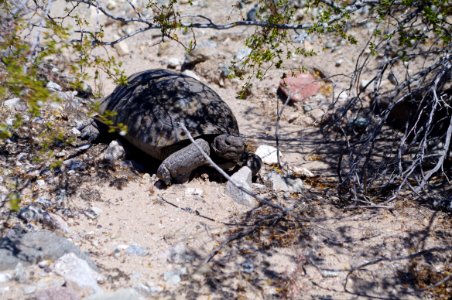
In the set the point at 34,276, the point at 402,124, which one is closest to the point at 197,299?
the point at 34,276

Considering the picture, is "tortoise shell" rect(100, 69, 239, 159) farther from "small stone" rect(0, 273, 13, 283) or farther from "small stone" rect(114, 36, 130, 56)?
"small stone" rect(114, 36, 130, 56)

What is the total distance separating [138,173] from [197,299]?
199 cm

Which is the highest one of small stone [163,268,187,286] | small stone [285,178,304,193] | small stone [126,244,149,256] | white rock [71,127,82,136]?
white rock [71,127,82,136]

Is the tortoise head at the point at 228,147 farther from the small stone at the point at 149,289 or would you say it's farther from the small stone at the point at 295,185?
the small stone at the point at 149,289

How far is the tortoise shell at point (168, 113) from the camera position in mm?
5004

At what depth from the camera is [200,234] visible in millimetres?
4137

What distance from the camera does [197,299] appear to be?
11.2 ft

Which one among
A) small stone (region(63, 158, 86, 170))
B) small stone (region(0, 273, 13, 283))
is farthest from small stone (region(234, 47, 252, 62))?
small stone (region(0, 273, 13, 283))

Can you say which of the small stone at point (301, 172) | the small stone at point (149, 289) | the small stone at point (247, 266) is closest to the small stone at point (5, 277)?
Answer: the small stone at point (149, 289)

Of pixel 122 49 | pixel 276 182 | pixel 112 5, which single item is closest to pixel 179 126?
pixel 276 182

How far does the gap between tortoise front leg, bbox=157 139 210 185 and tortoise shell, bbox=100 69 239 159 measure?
0.16 meters

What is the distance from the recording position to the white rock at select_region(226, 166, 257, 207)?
4.65 metres

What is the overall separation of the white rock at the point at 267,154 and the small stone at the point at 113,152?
1.48m

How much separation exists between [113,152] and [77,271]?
2008 mm
